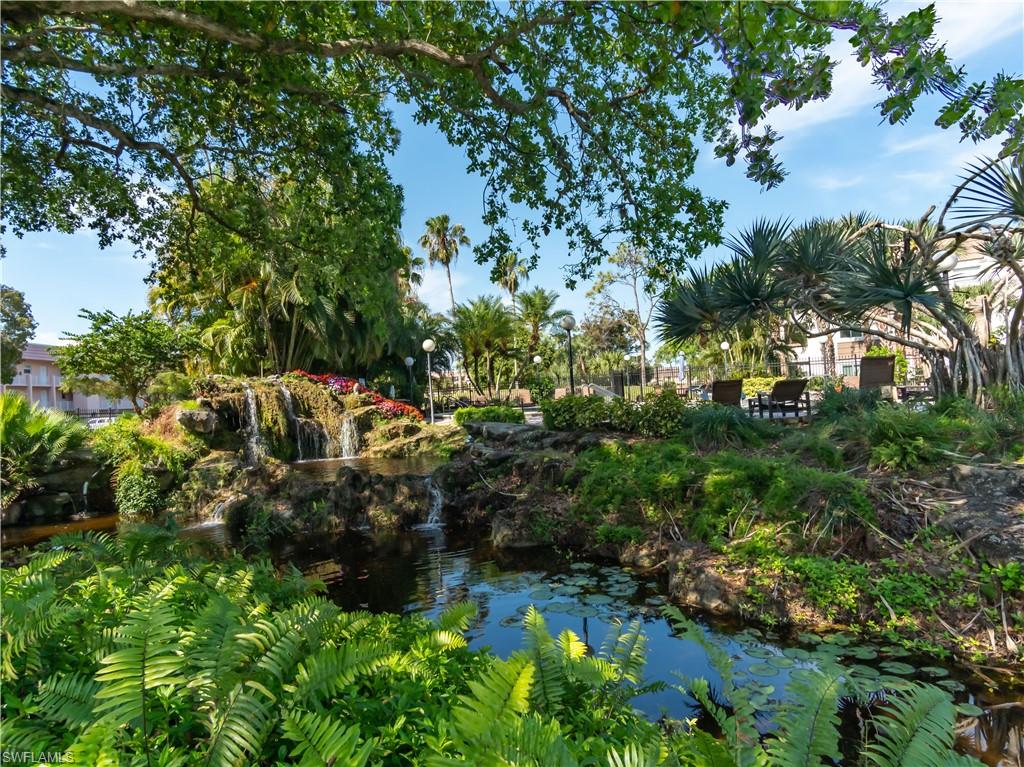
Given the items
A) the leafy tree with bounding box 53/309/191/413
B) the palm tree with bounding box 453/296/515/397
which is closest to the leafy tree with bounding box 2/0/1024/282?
the leafy tree with bounding box 53/309/191/413

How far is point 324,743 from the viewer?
147 cm

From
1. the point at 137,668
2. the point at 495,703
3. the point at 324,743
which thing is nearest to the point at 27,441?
the point at 137,668

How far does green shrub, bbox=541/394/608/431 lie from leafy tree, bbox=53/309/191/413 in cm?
1357

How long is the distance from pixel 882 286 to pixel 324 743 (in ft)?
35.1

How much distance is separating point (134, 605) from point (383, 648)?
1.19m

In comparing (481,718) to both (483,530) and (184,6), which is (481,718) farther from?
(483,530)

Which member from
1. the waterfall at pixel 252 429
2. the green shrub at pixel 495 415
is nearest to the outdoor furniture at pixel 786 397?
the green shrub at pixel 495 415

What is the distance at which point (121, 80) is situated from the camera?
23.2 feet

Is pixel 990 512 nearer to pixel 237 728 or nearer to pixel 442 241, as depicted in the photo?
pixel 237 728

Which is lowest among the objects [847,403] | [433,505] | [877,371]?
[433,505]

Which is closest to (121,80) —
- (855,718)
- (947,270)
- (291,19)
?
(291,19)

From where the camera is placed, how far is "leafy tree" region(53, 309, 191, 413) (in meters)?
18.7

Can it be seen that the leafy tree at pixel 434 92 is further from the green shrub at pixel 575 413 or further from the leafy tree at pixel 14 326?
the leafy tree at pixel 14 326

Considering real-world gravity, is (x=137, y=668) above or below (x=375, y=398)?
below
